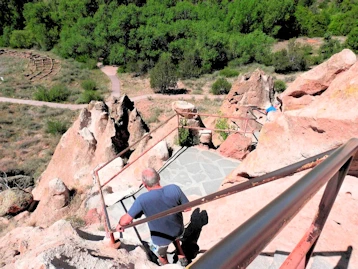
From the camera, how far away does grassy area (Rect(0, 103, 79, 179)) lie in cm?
1585

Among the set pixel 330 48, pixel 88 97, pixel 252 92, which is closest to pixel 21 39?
pixel 88 97

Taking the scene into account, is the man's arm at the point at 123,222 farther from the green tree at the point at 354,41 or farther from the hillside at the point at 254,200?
the green tree at the point at 354,41

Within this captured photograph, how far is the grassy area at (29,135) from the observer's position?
15.9m

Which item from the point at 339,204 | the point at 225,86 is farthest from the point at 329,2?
the point at 339,204

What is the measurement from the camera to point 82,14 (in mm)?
40125

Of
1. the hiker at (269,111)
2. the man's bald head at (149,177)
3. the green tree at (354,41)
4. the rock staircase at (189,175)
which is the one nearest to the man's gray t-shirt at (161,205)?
the man's bald head at (149,177)

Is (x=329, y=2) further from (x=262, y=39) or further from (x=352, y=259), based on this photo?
(x=352, y=259)

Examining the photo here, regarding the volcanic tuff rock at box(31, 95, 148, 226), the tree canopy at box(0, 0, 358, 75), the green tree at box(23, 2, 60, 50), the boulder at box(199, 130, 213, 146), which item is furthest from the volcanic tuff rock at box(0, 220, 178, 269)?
the green tree at box(23, 2, 60, 50)

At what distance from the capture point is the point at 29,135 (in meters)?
19.7

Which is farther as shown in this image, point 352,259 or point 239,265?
point 352,259

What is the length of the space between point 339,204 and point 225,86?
78.4 feet

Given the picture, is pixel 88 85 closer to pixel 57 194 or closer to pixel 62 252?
pixel 57 194

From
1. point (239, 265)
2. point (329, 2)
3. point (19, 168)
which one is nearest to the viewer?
point (239, 265)

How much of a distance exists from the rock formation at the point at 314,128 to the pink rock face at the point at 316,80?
16mm
